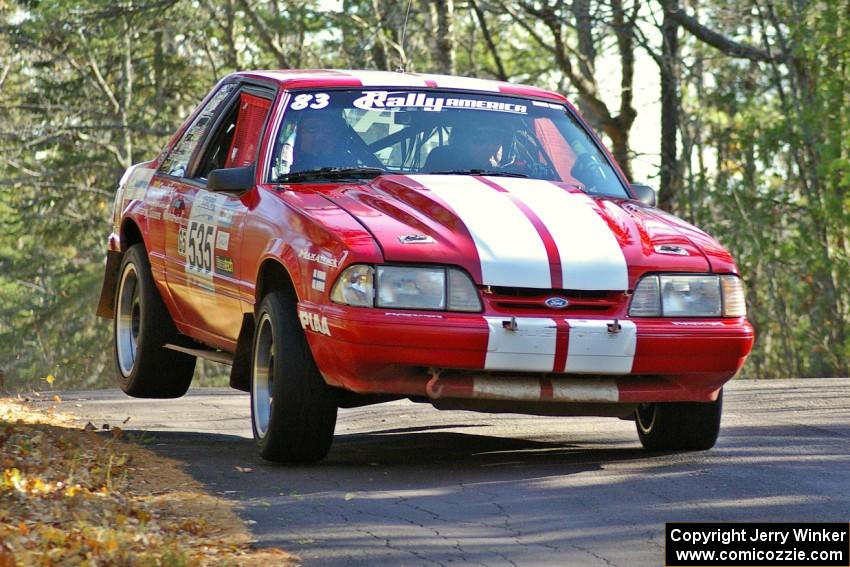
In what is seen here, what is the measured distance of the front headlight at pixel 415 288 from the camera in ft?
20.7

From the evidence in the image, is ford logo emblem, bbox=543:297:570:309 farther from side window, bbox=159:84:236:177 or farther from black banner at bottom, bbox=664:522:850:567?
side window, bbox=159:84:236:177

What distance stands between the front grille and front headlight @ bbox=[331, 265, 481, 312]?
0.09 m

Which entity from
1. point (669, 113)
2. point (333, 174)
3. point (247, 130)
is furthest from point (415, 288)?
point (669, 113)

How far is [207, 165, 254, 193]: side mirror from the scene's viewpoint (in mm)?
7406

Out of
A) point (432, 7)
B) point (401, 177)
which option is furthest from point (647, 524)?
point (432, 7)

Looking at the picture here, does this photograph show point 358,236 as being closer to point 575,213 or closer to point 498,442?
point 575,213

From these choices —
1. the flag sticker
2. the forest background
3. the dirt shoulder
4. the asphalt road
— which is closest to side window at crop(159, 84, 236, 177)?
the asphalt road

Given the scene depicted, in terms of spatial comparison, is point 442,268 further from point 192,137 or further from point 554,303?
point 192,137

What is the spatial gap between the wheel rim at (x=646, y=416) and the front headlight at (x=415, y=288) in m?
1.52

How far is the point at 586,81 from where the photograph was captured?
24000mm

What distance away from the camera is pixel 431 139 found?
7719 millimetres

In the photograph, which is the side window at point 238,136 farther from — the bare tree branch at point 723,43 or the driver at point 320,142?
the bare tree branch at point 723,43

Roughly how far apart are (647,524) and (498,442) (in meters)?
2.42

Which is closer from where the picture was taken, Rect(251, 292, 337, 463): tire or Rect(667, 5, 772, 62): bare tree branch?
Rect(251, 292, 337, 463): tire
